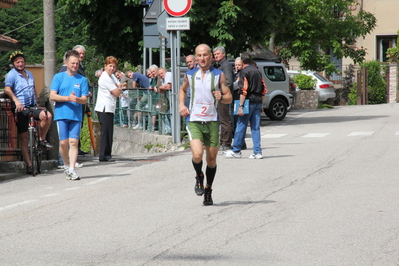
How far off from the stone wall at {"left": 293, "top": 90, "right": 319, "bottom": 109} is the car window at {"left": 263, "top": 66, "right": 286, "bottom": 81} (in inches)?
339

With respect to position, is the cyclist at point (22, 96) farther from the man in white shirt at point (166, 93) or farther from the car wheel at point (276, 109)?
the car wheel at point (276, 109)

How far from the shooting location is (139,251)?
19.9ft

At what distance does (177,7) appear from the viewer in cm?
1530

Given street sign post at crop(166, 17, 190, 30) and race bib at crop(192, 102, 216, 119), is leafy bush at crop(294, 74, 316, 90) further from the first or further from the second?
race bib at crop(192, 102, 216, 119)

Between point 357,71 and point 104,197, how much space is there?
3251 cm

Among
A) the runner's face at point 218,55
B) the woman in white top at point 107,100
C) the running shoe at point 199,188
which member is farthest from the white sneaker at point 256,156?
the running shoe at point 199,188

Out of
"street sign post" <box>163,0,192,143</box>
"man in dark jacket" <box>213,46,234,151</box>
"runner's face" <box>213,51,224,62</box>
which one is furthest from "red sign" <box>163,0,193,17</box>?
"runner's face" <box>213,51,224,62</box>

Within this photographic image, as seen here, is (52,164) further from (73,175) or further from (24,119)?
(73,175)

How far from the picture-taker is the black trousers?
45.5 feet

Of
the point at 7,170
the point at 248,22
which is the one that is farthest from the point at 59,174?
the point at 248,22

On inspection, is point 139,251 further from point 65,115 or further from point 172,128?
point 172,128

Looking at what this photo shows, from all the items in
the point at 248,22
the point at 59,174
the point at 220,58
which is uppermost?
the point at 248,22

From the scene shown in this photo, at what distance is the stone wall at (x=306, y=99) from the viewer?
110ft

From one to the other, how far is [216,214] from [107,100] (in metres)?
6.46
